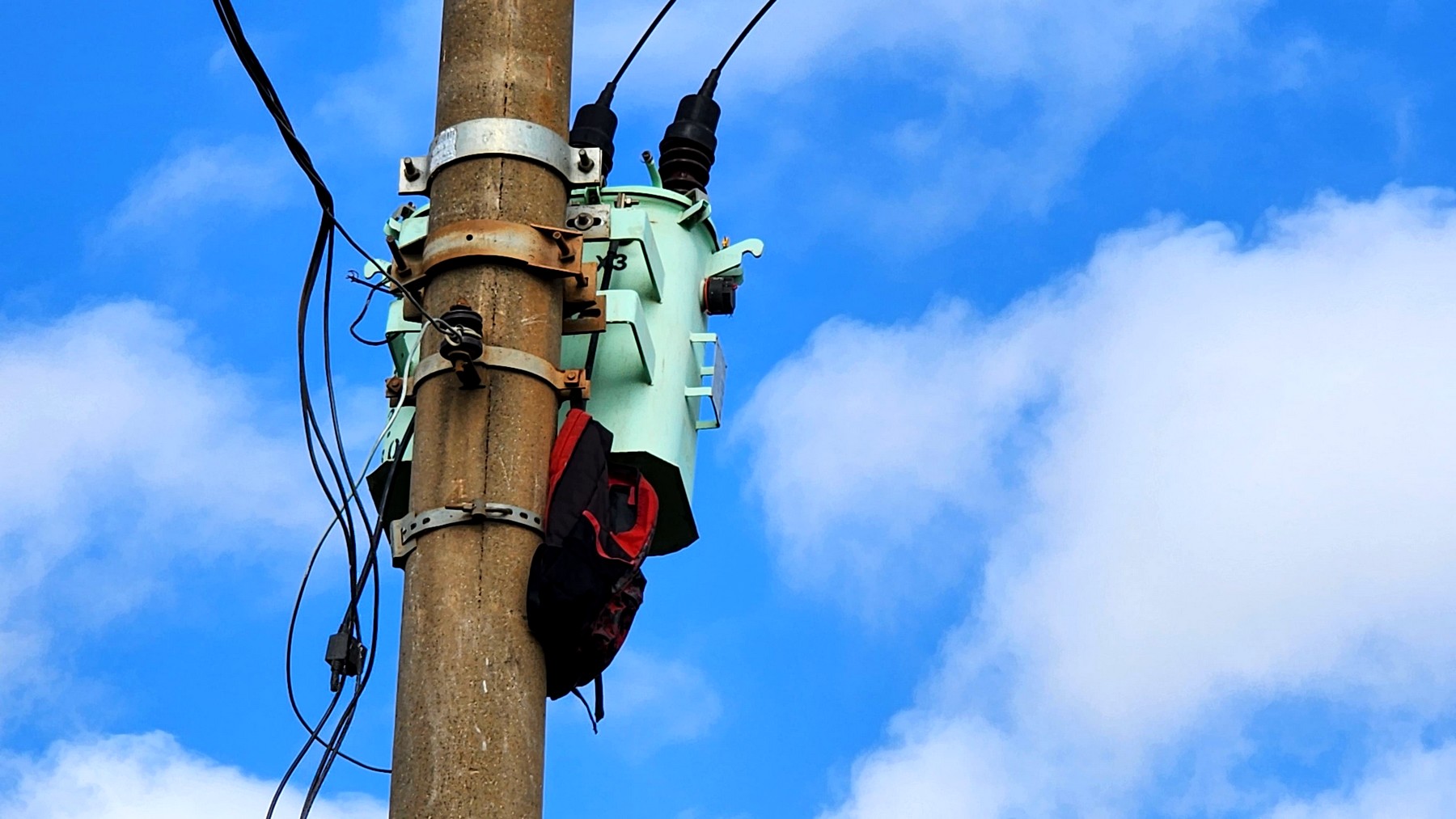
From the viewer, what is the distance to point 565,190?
619 centimetres

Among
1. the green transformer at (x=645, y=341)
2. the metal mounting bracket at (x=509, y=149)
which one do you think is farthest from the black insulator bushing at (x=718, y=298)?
the metal mounting bracket at (x=509, y=149)

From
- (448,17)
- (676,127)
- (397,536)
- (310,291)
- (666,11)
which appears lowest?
(397,536)

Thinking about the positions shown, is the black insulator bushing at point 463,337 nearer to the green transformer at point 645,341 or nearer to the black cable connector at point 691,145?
the green transformer at point 645,341

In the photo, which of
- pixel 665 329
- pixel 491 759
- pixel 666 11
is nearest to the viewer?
pixel 491 759

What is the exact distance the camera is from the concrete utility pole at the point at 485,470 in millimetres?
5262

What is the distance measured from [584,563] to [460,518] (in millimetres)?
311

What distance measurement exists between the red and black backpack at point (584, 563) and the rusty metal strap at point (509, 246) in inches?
15.0

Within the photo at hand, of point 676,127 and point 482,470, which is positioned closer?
point 482,470

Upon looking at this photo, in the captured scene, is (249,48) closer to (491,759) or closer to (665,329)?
(665,329)

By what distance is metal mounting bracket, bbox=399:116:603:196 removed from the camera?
19.9 ft

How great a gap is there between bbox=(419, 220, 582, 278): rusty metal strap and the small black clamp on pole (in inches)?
8.2

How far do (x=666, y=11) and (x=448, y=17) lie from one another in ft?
5.83

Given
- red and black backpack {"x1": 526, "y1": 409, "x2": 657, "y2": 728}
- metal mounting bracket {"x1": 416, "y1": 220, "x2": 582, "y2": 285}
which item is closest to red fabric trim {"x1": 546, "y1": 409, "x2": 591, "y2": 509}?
red and black backpack {"x1": 526, "y1": 409, "x2": 657, "y2": 728}

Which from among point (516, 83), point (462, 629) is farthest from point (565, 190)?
point (462, 629)
